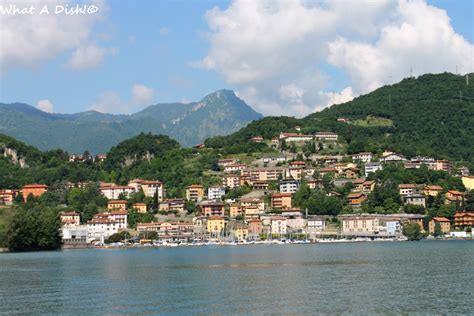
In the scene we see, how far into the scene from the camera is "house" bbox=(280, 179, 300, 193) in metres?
144

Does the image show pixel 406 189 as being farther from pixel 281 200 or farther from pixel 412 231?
pixel 281 200

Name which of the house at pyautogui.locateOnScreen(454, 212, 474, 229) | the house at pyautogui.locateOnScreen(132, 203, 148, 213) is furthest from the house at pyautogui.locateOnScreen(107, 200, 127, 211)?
the house at pyautogui.locateOnScreen(454, 212, 474, 229)

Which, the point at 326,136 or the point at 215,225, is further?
the point at 326,136

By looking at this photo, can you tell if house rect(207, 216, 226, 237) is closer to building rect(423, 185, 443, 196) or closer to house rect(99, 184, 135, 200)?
house rect(99, 184, 135, 200)

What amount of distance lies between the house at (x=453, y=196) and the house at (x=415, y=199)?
4330 millimetres

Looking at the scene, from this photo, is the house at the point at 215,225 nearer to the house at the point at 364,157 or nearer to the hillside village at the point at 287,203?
the hillside village at the point at 287,203

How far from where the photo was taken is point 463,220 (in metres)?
125

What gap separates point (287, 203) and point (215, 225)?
1449 cm

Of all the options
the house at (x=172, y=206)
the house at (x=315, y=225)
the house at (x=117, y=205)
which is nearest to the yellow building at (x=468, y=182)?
the house at (x=315, y=225)

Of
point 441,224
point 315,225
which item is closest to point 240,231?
point 315,225

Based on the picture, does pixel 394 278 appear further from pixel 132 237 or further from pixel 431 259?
pixel 132 237

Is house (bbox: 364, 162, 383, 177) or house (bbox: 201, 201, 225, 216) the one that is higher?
house (bbox: 364, 162, 383, 177)

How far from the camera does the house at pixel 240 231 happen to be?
428 ft

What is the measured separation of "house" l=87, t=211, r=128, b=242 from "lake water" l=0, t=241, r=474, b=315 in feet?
218
